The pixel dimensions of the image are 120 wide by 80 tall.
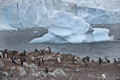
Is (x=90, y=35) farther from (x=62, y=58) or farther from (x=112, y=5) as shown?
(x=112, y=5)

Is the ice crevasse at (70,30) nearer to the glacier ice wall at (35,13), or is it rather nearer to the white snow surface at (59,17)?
the white snow surface at (59,17)

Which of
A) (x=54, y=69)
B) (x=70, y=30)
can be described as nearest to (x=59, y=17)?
(x=70, y=30)

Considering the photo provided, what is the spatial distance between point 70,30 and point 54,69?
20.5 m

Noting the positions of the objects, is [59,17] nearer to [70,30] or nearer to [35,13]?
[70,30]

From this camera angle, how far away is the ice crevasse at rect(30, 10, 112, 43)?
3584 centimetres

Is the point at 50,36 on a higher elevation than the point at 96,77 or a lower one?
A: higher

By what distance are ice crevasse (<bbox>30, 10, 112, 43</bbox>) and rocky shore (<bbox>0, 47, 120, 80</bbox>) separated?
1636 cm

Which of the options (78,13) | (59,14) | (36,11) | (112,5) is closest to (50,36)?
(59,14)

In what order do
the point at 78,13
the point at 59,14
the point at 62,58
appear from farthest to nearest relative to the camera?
the point at 78,13 < the point at 59,14 < the point at 62,58

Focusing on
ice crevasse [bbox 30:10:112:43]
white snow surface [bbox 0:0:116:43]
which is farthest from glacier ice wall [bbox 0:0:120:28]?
ice crevasse [bbox 30:10:112:43]

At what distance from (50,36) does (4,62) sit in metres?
21.6

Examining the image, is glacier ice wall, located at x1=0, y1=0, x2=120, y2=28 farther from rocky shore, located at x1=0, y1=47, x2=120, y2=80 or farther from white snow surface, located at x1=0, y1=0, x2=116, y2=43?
rocky shore, located at x1=0, y1=47, x2=120, y2=80

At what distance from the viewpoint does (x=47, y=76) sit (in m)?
13.9

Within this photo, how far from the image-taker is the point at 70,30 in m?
36.1
